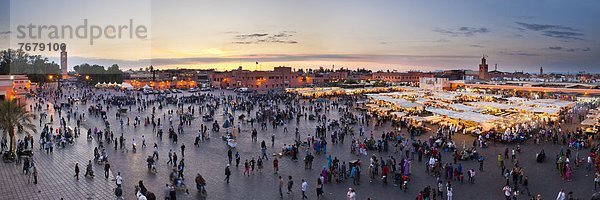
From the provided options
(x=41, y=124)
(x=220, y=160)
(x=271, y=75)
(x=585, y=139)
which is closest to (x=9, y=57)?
(x=271, y=75)

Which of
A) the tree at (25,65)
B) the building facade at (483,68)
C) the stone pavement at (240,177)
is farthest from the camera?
the building facade at (483,68)

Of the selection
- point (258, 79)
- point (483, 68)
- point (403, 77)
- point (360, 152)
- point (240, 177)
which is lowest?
point (240, 177)

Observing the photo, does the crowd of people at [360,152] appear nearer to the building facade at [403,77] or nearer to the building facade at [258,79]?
the building facade at [258,79]

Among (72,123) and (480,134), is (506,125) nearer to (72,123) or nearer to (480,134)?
(480,134)

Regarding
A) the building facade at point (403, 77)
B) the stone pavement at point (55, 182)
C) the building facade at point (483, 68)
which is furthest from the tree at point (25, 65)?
the building facade at point (483, 68)

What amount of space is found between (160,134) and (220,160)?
7.14 metres

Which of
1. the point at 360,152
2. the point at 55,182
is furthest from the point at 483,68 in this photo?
the point at 55,182

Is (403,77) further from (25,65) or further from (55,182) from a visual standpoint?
(55,182)

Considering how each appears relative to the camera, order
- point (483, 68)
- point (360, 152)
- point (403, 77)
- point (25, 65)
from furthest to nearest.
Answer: point (403, 77) → point (483, 68) → point (25, 65) → point (360, 152)

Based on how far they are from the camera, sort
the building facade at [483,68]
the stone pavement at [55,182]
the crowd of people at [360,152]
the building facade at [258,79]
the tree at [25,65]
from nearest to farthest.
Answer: the stone pavement at [55,182] → the crowd of people at [360,152] → the tree at [25,65] → the building facade at [258,79] → the building facade at [483,68]

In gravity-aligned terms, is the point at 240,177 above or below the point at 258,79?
below

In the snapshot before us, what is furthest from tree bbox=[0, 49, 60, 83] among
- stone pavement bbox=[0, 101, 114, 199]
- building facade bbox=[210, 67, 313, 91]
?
stone pavement bbox=[0, 101, 114, 199]

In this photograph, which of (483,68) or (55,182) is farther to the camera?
(483,68)

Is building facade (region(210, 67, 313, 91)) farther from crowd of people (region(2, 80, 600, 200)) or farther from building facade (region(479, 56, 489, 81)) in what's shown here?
building facade (region(479, 56, 489, 81))
